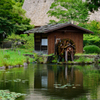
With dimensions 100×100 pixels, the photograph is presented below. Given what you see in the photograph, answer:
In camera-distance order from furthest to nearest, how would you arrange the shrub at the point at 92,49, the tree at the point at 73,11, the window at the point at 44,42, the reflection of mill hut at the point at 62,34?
the tree at the point at 73,11 → the window at the point at 44,42 → the shrub at the point at 92,49 → the reflection of mill hut at the point at 62,34

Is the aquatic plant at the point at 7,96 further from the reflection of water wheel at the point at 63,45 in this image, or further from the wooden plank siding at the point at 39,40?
the wooden plank siding at the point at 39,40

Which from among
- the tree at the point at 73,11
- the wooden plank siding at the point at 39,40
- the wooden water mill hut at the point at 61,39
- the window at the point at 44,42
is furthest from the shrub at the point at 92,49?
the tree at the point at 73,11

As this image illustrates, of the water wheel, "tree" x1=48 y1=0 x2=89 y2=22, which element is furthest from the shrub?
"tree" x1=48 y1=0 x2=89 y2=22

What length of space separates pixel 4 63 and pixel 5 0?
86.8 ft

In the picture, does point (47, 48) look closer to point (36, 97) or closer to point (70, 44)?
point (70, 44)

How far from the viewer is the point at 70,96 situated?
34.7 ft

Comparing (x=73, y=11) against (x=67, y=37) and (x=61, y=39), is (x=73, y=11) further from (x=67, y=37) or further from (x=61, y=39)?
(x=61, y=39)

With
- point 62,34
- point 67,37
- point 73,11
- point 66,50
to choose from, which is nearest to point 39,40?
point 62,34

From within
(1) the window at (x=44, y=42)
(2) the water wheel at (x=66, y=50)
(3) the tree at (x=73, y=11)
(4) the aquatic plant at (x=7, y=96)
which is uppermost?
(3) the tree at (x=73, y=11)

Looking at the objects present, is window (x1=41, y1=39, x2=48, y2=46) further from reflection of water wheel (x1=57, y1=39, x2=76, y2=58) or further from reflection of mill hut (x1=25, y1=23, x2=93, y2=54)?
reflection of water wheel (x1=57, y1=39, x2=76, y2=58)

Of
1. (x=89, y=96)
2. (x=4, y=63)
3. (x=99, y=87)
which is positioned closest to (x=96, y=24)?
(x=4, y=63)

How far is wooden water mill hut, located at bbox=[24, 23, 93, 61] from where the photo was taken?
101ft

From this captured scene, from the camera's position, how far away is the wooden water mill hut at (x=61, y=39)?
101 ft

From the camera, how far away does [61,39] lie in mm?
32688
